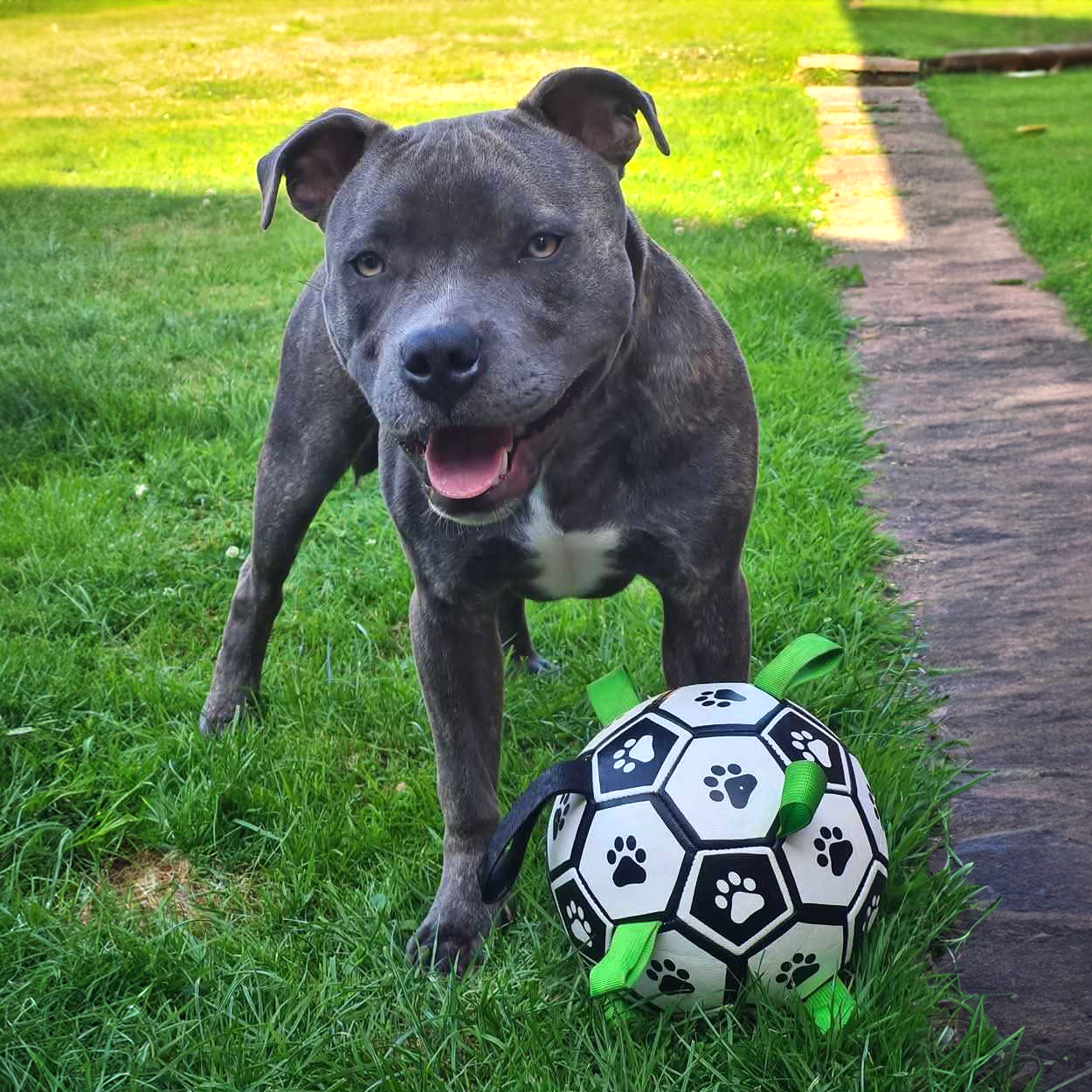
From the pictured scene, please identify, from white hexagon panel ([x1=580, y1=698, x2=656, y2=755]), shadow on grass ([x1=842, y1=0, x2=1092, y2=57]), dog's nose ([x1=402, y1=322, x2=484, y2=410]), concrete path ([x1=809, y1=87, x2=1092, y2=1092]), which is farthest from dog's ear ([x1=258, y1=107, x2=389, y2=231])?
shadow on grass ([x1=842, y1=0, x2=1092, y2=57])

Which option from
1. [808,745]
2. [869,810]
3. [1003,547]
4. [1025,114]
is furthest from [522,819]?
[1025,114]

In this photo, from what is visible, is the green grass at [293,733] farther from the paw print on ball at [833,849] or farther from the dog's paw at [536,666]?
the paw print on ball at [833,849]

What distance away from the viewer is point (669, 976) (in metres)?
2.12

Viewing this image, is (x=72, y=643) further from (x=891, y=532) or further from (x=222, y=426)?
(x=891, y=532)

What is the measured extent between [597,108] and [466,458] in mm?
787

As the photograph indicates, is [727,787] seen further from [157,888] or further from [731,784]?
[157,888]

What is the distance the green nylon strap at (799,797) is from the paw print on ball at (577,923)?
39cm

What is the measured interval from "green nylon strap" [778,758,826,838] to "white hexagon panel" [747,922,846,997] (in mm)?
165

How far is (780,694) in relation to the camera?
2.47m

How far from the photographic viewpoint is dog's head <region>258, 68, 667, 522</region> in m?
2.15

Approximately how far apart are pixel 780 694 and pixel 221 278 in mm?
5909

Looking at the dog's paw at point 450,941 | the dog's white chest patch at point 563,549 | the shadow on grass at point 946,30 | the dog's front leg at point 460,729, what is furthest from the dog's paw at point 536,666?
the shadow on grass at point 946,30

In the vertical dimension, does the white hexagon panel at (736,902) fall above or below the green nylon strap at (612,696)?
above

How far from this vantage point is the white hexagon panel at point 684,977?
2.09 m
